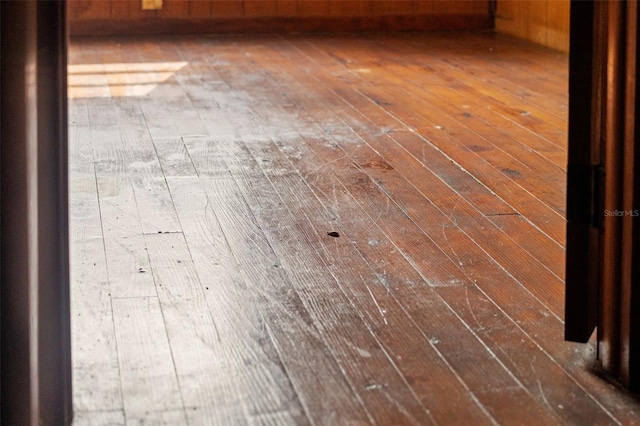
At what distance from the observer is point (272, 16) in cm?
697

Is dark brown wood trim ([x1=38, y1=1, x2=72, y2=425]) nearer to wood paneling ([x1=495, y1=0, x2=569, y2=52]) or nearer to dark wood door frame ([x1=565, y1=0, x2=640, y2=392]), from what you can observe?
dark wood door frame ([x1=565, y1=0, x2=640, y2=392])

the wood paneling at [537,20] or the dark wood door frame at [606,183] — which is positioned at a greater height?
the wood paneling at [537,20]

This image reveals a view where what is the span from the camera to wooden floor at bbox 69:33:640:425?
178 centimetres

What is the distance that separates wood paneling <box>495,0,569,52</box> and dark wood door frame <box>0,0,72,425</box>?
16.3 ft

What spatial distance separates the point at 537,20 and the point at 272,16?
181 cm

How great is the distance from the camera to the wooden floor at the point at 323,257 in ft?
5.84

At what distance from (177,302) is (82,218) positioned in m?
0.73

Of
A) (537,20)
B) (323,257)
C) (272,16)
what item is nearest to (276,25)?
(272,16)

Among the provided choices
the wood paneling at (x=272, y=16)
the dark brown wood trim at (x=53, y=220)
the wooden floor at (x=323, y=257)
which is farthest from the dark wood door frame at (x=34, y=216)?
the wood paneling at (x=272, y=16)

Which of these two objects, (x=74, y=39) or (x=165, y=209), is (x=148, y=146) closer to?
(x=165, y=209)

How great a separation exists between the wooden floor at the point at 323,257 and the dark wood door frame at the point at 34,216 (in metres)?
0.14

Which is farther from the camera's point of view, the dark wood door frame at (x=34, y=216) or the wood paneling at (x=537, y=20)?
the wood paneling at (x=537, y=20)

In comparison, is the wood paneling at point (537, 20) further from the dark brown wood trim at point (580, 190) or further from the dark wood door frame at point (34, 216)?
the dark wood door frame at point (34, 216)

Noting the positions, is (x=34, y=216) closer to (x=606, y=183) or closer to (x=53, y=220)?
(x=53, y=220)
